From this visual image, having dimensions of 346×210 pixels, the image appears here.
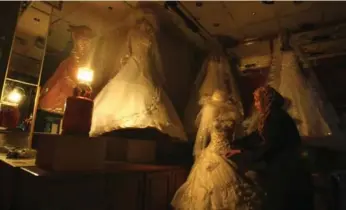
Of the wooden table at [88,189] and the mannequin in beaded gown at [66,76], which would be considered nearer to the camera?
the wooden table at [88,189]

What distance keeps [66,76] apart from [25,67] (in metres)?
0.35

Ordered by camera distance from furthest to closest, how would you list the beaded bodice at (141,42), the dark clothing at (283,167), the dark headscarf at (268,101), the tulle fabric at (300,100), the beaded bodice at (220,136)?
the beaded bodice at (141,42) → the beaded bodice at (220,136) → the tulle fabric at (300,100) → the dark headscarf at (268,101) → the dark clothing at (283,167)

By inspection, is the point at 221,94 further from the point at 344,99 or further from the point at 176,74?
the point at 344,99

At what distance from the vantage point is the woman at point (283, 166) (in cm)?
154

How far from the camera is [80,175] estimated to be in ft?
4.39

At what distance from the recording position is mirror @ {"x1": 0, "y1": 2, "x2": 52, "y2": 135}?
2.03 meters

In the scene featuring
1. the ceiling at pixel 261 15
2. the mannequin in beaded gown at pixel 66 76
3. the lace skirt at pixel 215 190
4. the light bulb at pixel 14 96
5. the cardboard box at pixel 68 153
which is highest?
the ceiling at pixel 261 15

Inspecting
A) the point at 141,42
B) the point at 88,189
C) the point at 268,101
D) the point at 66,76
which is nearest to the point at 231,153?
the point at 268,101

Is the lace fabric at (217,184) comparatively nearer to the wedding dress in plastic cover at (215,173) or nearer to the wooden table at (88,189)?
the wedding dress in plastic cover at (215,173)

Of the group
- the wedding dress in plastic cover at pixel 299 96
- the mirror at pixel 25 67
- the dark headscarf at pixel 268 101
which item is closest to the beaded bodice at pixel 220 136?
the dark headscarf at pixel 268 101

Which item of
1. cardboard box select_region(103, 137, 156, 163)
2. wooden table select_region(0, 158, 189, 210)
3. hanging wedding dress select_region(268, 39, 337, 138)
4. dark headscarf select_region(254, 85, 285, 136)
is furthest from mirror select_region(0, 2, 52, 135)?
hanging wedding dress select_region(268, 39, 337, 138)

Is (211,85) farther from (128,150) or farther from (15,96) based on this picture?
(15,96)

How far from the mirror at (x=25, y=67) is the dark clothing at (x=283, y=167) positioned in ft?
6.44

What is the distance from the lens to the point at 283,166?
1.55 m
